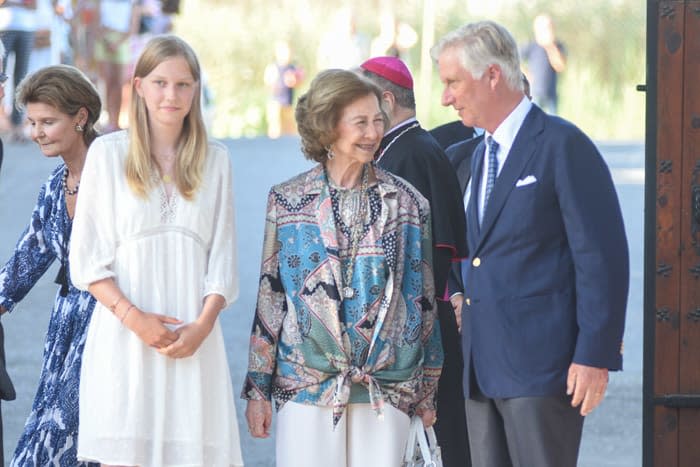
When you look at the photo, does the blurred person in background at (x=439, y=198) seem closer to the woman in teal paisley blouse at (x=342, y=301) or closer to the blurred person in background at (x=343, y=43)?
the woman in teal paisley blouse at (x=342, y=301)

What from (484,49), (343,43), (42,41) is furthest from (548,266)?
(343,43)

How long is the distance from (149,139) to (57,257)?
744mm

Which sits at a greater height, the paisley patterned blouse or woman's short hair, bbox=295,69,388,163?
woman's short hair, bbox=295,69,388,163

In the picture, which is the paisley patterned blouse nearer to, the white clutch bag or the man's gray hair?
the white clutch bag

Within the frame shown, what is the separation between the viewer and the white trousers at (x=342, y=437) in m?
4.63

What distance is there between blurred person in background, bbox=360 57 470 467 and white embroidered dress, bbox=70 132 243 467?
3.54 ft

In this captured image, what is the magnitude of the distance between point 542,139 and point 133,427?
63.1 inches

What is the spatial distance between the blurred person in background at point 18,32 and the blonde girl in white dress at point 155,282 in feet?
43.3

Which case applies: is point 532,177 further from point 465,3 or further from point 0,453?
point 465,3

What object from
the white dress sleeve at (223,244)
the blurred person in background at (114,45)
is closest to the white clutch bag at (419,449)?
the white dress sleeve at (223,244)

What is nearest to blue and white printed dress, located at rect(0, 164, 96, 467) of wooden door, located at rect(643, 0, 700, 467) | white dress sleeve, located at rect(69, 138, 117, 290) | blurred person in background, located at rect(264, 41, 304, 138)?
white dress sleeve, located at rect(69, 138, 117, 290)

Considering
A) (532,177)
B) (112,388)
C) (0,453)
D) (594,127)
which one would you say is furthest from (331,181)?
(594,127)

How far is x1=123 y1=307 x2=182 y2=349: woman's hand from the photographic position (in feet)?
14.9

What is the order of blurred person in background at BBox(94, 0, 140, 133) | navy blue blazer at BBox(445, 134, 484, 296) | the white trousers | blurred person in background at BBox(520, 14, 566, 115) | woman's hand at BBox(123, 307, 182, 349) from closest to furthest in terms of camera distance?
woman's hand at BBox(123, 307, 182, 349), the white trousers, navy blue blazer at BBox(445, 134, 484, 296), blurred person in background at BBox(94, 0, 140, 133), blurred person in background at BBox(520, 14, 566, 115)
